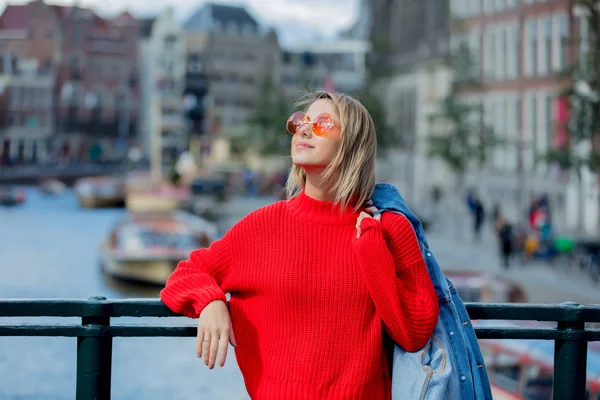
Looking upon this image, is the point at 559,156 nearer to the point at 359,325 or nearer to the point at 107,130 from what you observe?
the point at 359,325

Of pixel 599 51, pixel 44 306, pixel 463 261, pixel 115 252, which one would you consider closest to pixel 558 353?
pixel 44 306

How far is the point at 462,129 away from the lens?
34031 millimetres

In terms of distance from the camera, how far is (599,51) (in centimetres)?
2320

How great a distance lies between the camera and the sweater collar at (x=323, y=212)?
2.82 metres

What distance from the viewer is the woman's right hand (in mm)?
2715

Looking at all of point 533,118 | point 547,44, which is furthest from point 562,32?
point 533,118

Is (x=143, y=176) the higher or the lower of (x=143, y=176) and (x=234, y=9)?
the lower

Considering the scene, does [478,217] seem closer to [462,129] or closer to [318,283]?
[462,129]

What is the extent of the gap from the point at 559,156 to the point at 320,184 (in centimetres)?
2154

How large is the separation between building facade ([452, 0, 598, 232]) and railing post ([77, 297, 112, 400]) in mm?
25596

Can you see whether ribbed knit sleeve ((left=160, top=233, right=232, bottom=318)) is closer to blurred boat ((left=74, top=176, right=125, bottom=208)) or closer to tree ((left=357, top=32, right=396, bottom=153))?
tree ((left=357, top=32, right=396, bottom=153))

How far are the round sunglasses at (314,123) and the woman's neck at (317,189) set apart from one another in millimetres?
104

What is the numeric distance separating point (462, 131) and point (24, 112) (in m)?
54.5

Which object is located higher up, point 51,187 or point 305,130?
point 305,130
